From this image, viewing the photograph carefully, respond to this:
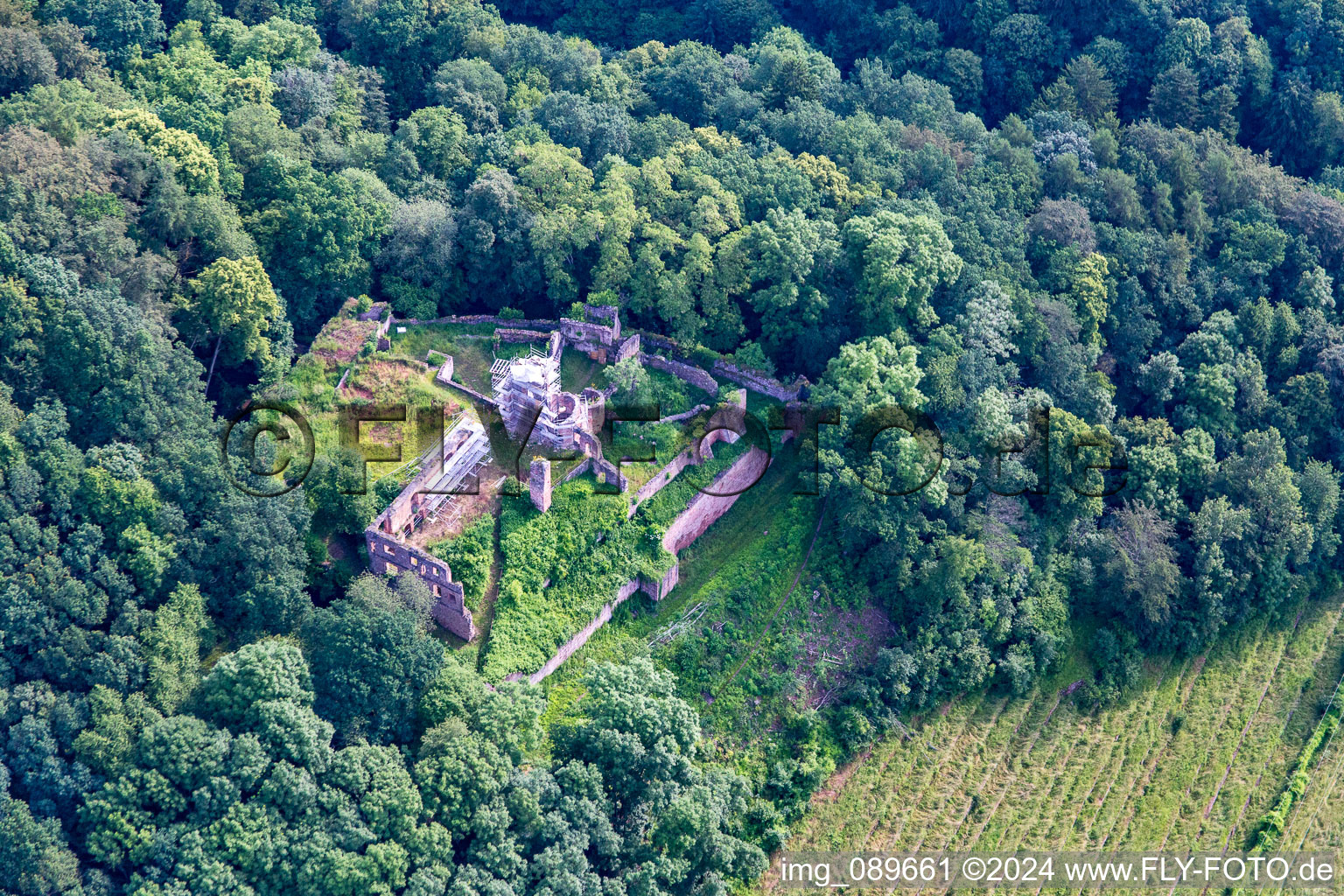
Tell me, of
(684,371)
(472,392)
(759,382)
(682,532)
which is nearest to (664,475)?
(682,532)

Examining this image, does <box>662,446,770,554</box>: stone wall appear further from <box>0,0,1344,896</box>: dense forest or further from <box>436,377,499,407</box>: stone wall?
<box>436,377,499,407</box>: stone wall

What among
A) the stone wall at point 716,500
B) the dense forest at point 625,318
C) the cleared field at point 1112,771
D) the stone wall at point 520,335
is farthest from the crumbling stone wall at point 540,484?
the cleared field at point 1112,771

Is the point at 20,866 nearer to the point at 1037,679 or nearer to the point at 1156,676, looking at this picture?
the point at 1037,679

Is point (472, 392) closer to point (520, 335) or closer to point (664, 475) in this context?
point (520, 335)

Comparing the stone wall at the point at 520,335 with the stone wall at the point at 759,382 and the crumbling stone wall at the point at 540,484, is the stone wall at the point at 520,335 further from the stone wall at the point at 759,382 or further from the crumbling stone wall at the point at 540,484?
the crumbling stone wall at the point at 540,484

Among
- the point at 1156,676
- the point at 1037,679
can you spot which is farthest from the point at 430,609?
the point at 1156,676

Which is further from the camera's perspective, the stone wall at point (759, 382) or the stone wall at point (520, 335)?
the stone wall at point (520, 335)
